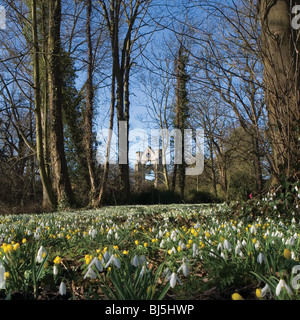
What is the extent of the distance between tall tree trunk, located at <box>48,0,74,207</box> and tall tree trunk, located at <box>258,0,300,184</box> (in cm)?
994

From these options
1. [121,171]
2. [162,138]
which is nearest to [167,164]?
[162,138]

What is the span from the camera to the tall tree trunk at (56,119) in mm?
Answer: 12852

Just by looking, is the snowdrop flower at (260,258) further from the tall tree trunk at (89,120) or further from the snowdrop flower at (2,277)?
the tall tree trunk at (89,120)

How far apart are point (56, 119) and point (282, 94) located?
10.9 meters

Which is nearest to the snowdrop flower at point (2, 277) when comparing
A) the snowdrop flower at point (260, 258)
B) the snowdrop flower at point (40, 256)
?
the snowdrop flower at point (40, 256)

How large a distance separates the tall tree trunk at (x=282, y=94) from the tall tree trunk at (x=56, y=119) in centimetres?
994

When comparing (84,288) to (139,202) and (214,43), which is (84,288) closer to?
(214,43)

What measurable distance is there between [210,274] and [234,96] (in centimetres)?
273

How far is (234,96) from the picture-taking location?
4.04 meters

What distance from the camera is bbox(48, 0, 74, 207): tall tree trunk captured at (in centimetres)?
1285

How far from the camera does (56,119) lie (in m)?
13.2

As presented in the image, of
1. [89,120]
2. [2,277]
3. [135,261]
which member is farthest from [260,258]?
[89,120]

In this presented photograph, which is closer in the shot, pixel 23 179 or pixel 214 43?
pixel 214 43

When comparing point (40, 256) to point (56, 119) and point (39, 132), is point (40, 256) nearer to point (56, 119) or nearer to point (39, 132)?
point (39, 132)
